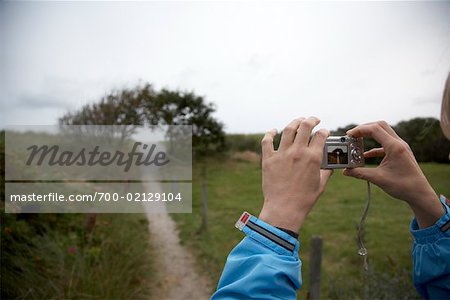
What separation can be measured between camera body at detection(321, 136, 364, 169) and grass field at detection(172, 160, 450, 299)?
1.45 metres

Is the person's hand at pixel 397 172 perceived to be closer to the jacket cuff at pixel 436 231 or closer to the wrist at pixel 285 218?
the jacket cuff at pixel 436 231

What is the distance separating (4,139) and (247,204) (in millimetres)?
5335

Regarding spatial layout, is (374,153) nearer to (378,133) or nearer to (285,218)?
(378,133)

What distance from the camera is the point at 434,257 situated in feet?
4.18

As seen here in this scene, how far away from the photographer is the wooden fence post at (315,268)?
10.1 feet

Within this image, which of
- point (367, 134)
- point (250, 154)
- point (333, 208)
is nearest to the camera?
point (367, 134)

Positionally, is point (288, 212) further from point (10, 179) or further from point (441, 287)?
point (10, 179)

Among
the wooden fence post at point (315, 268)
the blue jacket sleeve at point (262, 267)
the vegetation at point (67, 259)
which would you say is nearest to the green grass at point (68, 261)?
the vegetation at point (67, 259)

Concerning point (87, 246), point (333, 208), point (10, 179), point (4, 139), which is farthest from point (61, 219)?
point (333, 208)

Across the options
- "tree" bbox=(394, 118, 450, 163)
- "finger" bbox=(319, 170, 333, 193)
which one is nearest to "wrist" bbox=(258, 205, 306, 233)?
"finger" bbox=(319, 170, 333, 193)

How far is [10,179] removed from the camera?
3576 mm

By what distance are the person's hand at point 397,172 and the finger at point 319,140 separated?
12.6 inches

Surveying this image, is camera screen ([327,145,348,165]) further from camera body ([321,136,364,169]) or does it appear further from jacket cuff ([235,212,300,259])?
jacket cuff ([235,212,300,259])

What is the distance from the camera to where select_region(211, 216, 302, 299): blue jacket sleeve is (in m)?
0.83
